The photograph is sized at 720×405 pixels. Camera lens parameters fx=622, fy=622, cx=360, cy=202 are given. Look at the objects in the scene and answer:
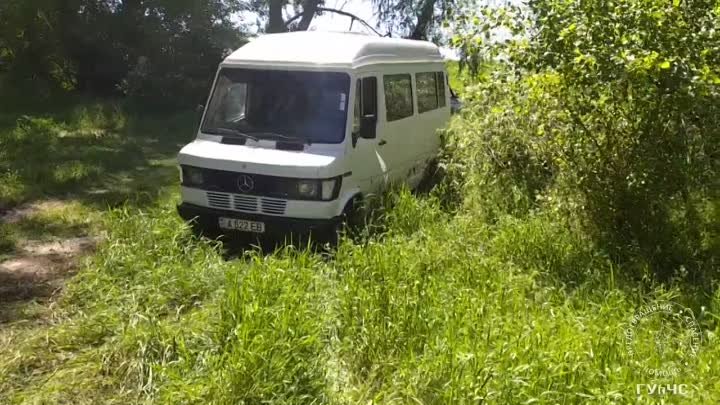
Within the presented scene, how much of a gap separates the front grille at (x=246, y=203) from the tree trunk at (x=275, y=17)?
14160 mm

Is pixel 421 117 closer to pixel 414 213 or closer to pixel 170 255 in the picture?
pixel 414 213

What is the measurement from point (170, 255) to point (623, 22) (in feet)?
14.7

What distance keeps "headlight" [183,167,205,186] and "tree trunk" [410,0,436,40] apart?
45.5 ft

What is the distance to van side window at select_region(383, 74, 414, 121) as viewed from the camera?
7.59 m

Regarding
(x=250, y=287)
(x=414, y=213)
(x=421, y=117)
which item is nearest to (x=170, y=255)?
(x=250, y=287)

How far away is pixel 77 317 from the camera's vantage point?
15.6 ft

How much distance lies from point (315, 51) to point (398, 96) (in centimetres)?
157

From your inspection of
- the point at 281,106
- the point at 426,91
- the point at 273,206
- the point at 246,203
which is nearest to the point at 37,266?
the point at 246,203

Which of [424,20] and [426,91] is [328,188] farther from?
[424,20]

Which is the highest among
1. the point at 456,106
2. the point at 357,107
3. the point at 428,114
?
the point at 357,107

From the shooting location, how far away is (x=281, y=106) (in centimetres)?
663

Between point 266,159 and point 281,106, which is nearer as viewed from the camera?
point 266,159

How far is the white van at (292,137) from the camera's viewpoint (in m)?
6.09

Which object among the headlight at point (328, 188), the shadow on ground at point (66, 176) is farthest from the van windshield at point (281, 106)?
the shadow on ground at point (66, 176)
